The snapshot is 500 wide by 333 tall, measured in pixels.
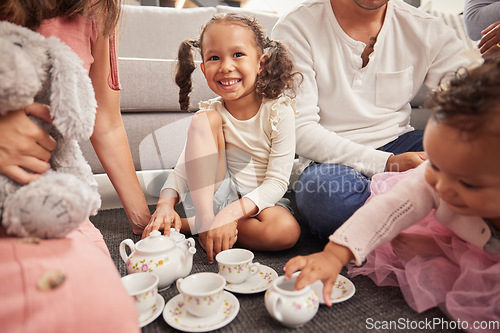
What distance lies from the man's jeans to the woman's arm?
46 centimetres

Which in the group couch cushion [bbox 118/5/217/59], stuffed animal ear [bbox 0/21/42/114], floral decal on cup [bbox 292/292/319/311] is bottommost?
floral decal on cup [bbox 292/292/319/311]

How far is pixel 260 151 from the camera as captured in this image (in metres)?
1.07

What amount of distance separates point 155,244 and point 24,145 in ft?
1.03

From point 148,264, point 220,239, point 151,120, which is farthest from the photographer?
point 151,120

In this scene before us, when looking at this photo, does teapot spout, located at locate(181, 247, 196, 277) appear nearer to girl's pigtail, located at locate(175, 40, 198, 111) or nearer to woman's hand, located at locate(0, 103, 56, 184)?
woman's hand, located at locate(0, 103, 56, 184)

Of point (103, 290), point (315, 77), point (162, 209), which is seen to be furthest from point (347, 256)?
point (315, 77)

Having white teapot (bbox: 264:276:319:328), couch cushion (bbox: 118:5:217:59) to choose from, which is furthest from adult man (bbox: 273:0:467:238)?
couch cushion (bbox: 118:5:217:59)

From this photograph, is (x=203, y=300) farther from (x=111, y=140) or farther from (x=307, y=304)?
(x=111, y=140)

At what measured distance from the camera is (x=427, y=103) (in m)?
0.58

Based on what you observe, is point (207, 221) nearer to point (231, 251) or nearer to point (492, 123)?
point (231, 251)

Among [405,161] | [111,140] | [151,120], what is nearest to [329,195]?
[405,161]

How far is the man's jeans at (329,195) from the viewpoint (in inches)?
36.7

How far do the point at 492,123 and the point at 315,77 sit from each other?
2.33 feet

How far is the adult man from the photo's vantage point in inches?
43.1
